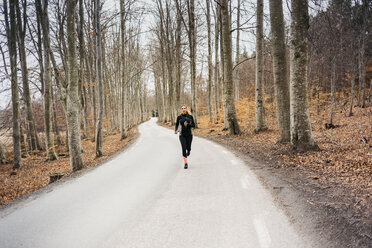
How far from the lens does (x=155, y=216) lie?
335 cm

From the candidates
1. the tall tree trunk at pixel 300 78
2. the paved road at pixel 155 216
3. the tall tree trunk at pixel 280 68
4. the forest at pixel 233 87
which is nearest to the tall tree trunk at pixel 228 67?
the forest at pixel 233 87

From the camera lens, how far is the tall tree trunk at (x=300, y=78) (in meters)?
6.68

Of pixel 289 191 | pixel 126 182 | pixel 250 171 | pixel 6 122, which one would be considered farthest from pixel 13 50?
pixel 289 191

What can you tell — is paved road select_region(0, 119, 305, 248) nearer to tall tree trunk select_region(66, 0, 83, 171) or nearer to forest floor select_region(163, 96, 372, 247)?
forest floor select_region(163, 96, 372, 247)

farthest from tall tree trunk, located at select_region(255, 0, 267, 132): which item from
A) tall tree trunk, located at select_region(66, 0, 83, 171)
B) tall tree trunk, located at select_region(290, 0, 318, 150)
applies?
tall tree trunk, located at select_region(66, 0, 83, 171)

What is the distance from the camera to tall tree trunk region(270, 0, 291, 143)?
8.92 metres

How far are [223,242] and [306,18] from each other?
7325mm

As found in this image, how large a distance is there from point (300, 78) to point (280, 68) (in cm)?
237

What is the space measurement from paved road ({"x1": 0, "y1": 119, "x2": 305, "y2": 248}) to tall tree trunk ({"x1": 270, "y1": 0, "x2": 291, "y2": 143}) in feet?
14.7

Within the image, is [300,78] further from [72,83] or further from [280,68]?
[72,83]

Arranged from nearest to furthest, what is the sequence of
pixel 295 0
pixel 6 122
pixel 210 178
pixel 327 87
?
1. pixel 210 178
2. pixel 295 0
3. pixel 6 122
4. pixel 327 87

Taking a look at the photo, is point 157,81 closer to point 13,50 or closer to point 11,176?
point 13,50

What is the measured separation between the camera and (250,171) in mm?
5703

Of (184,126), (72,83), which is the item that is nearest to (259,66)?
(184,126)
